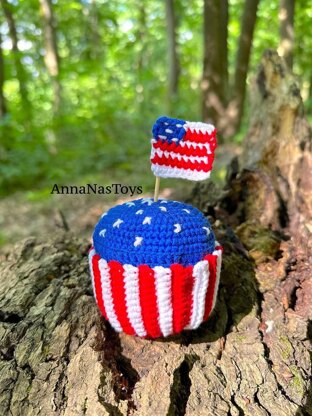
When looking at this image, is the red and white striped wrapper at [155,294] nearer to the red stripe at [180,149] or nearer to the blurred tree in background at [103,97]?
the red stripe at [180,149]

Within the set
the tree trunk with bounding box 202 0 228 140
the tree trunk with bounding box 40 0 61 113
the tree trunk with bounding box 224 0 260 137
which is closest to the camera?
the tree trunk with bounding box 202 0 228 140

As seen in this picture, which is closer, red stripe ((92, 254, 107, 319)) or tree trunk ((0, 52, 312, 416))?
tree trunk ((0, 52, 312, 416))

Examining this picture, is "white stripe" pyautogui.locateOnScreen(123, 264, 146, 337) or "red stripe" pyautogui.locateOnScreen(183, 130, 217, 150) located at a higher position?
"red stripe" pyautogui.locateOnScreen(183, 130, 217, 150)

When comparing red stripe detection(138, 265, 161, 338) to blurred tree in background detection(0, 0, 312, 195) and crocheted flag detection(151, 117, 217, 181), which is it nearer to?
crocheted flag detection(151, 117, 217, 181)

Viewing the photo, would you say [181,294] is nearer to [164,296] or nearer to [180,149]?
[164,296]

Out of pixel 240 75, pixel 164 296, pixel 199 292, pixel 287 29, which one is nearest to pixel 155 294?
pixel 164 296

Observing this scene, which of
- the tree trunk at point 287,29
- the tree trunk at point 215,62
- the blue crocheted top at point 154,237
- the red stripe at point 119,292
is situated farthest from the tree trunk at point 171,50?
the red stripe at point 119,292

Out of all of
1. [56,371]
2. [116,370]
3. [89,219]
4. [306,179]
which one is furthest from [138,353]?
[89,219]

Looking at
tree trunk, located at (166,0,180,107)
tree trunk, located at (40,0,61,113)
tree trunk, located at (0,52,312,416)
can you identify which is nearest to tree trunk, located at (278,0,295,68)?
tree trunk, located at (166,0,180,107)
